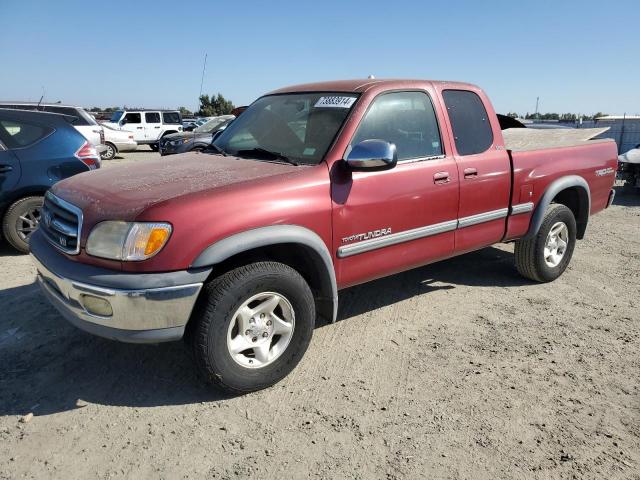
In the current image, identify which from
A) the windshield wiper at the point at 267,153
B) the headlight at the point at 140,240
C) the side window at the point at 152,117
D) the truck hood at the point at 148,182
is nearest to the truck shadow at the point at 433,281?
the windshield wiper at the point at 267,153

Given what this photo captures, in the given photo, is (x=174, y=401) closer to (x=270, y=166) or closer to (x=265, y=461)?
(x=265, y=461)

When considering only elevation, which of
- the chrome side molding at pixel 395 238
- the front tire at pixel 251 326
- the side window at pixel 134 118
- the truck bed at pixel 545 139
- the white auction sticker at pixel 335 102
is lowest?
the front tire at pixel 251 326

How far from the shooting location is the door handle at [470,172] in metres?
3.90

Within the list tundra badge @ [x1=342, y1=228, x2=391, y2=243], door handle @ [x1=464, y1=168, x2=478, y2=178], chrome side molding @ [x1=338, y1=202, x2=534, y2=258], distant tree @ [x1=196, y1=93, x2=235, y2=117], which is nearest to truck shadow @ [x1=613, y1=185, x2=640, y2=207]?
chrome side molding @ [x1=338, y1=202, x2=534, y2=258]

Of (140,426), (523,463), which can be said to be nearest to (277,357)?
(140,426)

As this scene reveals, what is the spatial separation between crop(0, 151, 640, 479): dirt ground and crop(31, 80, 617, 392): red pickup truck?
0.37 m

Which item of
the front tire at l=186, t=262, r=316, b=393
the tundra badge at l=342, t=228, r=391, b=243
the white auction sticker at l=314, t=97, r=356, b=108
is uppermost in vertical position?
the white auction sticker at l=314, t=97, r=356, b=108

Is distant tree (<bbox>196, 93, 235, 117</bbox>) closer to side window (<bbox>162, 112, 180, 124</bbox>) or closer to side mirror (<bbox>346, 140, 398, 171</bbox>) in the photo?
side window (<bbox>162, 112, 180, 124</bbox>)

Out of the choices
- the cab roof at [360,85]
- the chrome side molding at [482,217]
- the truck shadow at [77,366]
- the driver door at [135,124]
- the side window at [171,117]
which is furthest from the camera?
the side window at [171,117]

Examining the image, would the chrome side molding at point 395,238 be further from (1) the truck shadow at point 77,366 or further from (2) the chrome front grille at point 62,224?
(2) the chrome front grille at point 62,224

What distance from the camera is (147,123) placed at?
20.5 m

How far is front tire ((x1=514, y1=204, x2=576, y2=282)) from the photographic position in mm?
4703

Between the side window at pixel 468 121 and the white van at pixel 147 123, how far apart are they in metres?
18.0

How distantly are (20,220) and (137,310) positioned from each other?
3890 mm
